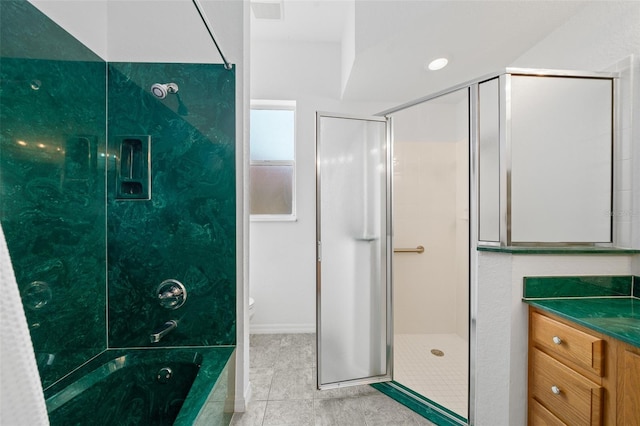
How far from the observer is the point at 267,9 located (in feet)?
7.07

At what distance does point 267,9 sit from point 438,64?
149 centimetres

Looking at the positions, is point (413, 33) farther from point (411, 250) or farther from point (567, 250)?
point (411, 250)

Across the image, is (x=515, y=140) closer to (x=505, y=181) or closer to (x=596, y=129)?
(x=505, y=181)

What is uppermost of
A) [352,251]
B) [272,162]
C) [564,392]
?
[272,162]

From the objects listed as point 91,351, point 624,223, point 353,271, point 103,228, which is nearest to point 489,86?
point 624,223

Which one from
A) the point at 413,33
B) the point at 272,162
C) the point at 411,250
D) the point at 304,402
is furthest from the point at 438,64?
the point at 304,402

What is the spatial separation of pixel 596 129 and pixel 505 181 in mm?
587

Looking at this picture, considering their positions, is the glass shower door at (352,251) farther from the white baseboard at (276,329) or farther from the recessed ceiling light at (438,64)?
the white baseboard at (276,329)

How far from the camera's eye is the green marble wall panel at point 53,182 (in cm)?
102

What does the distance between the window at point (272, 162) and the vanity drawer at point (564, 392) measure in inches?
83.0

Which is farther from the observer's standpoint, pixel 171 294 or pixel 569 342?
pixel 171 294

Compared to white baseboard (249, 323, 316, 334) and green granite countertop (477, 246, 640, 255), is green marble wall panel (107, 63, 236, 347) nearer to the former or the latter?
white baseboard (249, 323, 316, 334)

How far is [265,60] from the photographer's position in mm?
2602

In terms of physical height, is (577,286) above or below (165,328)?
above
